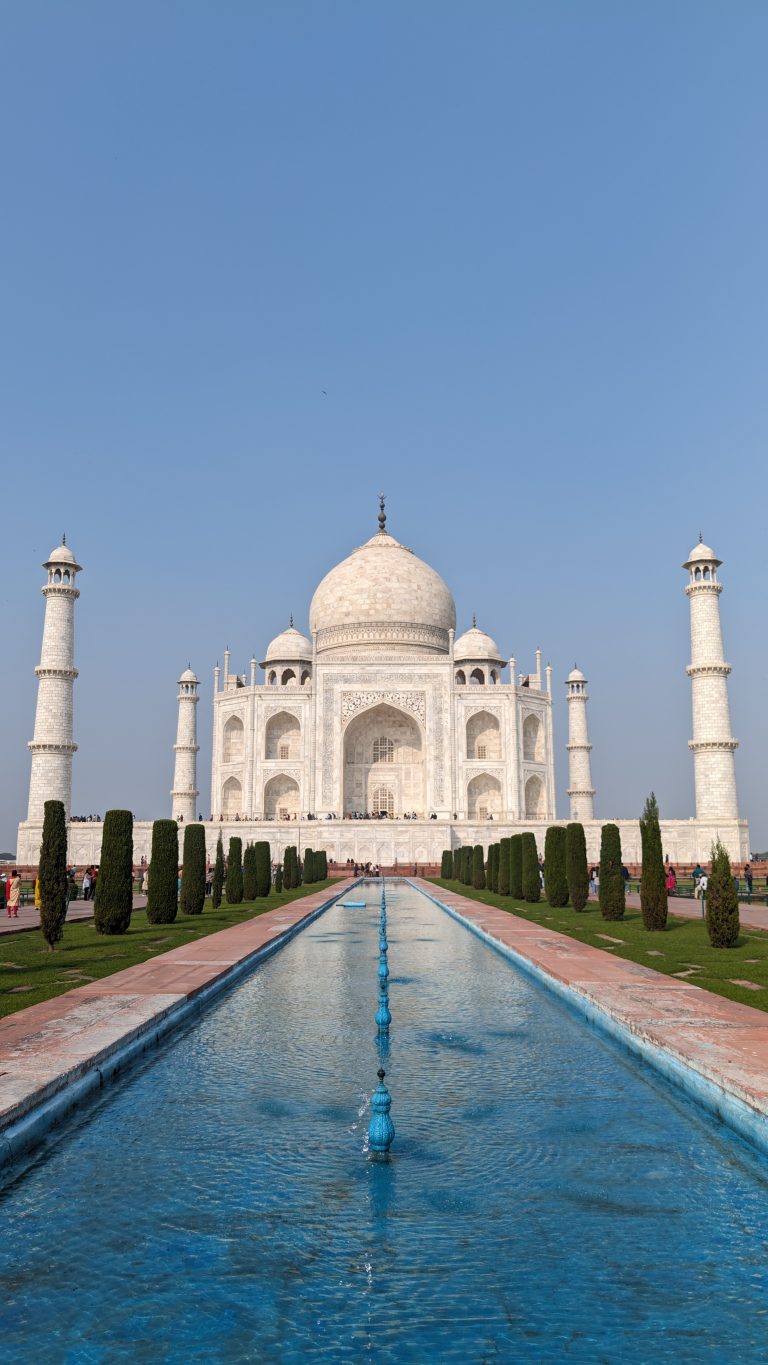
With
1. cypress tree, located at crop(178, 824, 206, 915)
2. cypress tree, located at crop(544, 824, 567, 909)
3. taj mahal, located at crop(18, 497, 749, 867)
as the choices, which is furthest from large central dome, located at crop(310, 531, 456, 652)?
cypress tree, located at crop(178, 824, 206, 915)

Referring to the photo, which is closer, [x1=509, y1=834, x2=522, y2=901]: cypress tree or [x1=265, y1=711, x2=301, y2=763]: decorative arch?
[x1=509, y1=834, x2=522, y2=901]: cypress tree

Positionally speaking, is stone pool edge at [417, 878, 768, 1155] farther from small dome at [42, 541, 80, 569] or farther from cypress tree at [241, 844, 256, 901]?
small dome at [42, 541, 80, 569]

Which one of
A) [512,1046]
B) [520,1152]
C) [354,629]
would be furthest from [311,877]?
[520,1152]

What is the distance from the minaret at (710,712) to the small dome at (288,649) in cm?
1583

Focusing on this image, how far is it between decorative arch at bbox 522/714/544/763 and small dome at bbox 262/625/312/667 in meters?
9.46

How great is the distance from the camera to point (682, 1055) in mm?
4629

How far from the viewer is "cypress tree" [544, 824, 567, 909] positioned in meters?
16.9

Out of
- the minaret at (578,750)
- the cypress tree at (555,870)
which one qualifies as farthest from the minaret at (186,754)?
the cypress tree at (555,870)

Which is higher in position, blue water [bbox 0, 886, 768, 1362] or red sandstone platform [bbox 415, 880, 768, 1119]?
red sandstone platform [bbox 415, 880, 768, 1119]

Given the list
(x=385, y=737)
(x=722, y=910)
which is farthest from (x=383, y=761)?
(x=722, y=910)

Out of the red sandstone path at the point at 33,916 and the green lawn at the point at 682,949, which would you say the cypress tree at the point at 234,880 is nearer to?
the red sandstone path at the point at 33,916

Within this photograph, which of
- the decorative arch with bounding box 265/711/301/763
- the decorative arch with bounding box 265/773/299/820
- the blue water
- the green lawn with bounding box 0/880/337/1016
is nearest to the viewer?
the blue water

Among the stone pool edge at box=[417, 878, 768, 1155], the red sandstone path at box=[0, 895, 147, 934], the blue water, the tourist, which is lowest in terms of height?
the blue water

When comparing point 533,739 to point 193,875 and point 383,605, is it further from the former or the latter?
point 193,875
